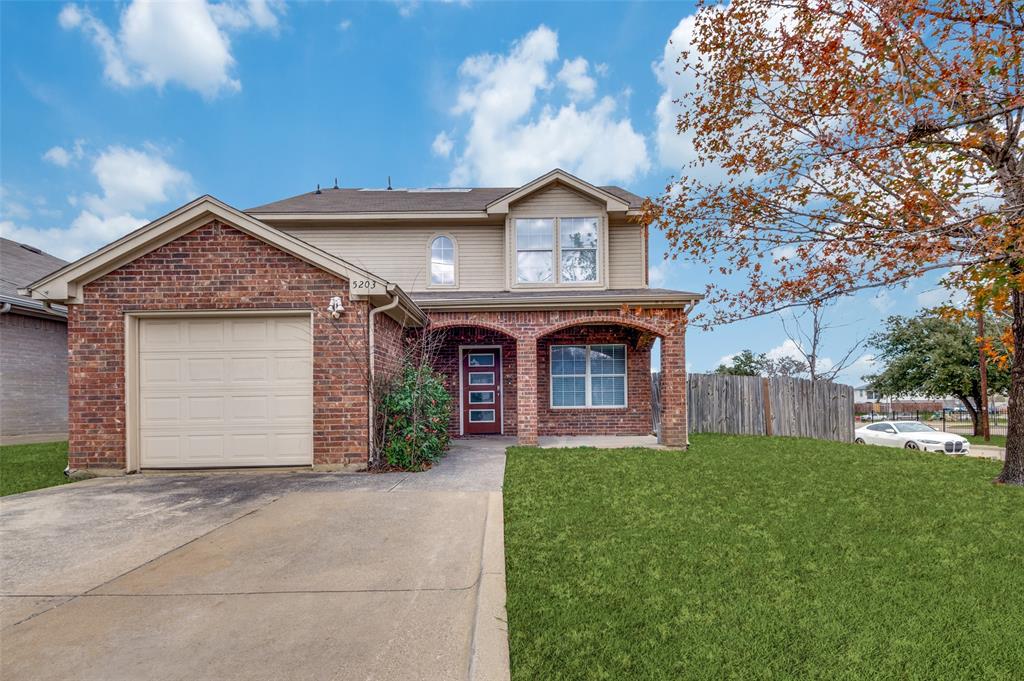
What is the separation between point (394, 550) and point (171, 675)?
1.79 meters

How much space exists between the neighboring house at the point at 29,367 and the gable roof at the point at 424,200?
575cm

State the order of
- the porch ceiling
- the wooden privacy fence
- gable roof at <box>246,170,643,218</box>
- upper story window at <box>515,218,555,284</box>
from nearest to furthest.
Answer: the porch ceiling → gable roof at <box>246,170,643,218</box> → upper story window at <box>515,218,555,284</box> → the wooden privacy fence

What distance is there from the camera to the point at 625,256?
40.0 ft

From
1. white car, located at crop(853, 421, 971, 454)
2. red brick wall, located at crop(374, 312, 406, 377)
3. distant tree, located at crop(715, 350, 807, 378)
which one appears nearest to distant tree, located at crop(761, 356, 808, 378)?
distant tree, located at crop(715, 350, 807, 378)

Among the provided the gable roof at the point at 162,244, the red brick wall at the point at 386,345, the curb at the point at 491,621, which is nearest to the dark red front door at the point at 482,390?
the red brick wall at the point at 386,345

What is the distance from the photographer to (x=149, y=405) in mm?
7414

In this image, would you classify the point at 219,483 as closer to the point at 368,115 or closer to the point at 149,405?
the point at 149,405

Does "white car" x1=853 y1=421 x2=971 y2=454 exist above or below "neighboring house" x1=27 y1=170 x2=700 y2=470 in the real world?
below

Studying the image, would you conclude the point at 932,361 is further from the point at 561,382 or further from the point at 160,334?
the point at 160,334

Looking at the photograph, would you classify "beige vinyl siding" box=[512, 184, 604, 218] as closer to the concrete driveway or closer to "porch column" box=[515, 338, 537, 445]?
"porch column" box=[515, 338, 537, 445]

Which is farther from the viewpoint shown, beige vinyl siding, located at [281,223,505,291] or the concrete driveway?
beige vinyl siding, located at [281,223,505,291]

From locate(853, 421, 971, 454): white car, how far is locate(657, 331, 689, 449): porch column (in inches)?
316

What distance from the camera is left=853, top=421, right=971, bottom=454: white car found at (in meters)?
14.5

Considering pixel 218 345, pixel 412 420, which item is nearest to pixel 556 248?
pixel 412 420
